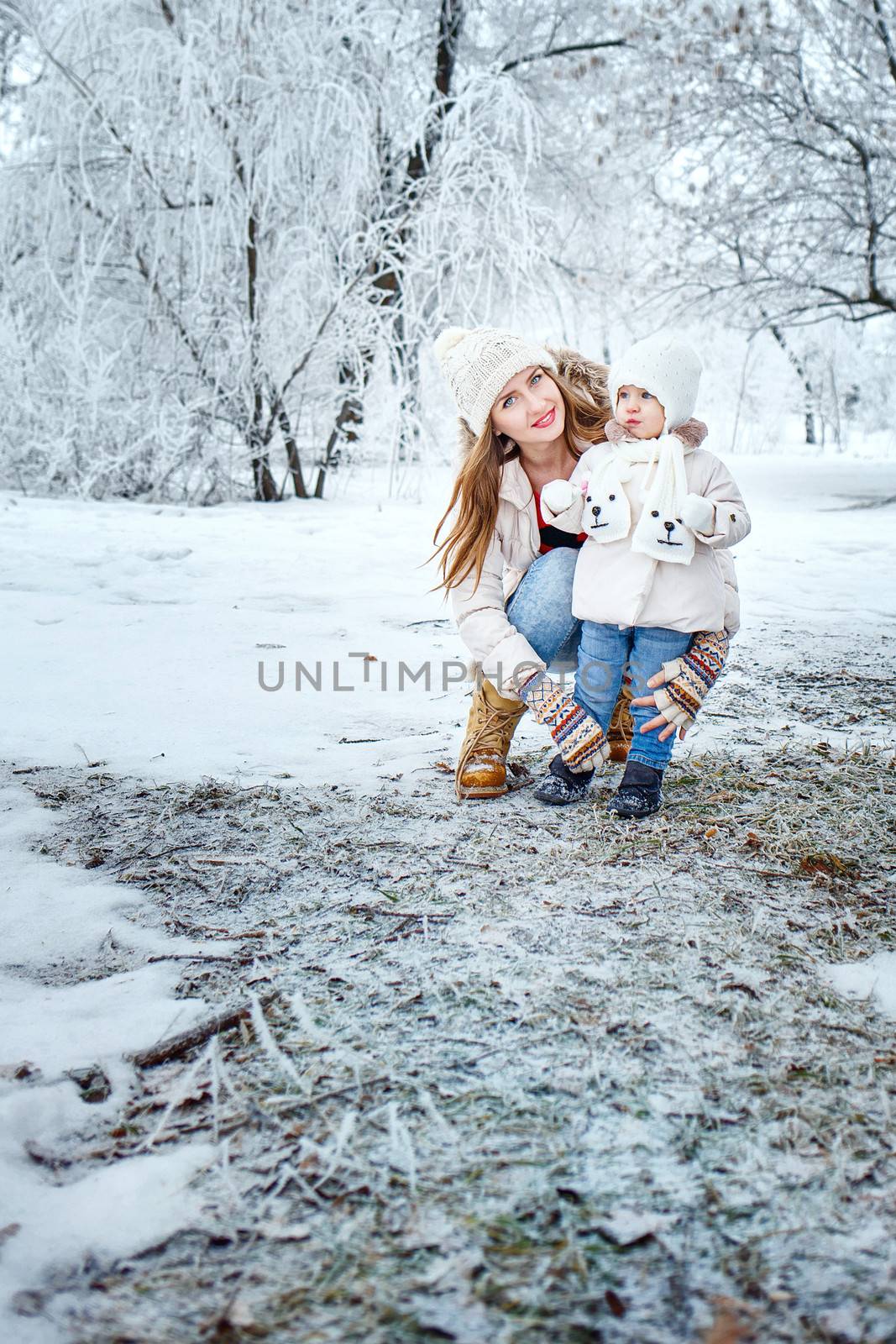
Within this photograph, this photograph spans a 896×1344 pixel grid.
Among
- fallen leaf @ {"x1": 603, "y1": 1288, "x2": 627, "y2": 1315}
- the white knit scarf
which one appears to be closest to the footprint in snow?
the white knit scarf

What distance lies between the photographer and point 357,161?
22.0 feet

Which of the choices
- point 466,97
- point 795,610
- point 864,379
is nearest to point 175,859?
point 795,610

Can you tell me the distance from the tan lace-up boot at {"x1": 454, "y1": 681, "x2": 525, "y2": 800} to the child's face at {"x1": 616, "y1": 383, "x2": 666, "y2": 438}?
68 cm

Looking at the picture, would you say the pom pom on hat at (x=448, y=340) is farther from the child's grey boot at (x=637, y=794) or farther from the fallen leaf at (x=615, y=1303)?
the fallen leaf at (x=615, y=1303)

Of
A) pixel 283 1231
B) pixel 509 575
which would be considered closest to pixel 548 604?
pixel 509 575

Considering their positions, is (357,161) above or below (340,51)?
below

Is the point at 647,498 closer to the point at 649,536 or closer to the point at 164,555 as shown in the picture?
the point at 649,536

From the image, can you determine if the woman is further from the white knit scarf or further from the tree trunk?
the tree trunk

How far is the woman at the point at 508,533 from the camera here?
7.34 feet

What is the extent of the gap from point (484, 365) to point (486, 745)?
0.87 m

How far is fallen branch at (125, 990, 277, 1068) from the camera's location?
50.8 inches

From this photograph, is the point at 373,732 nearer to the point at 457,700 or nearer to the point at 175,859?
the point at 457,700

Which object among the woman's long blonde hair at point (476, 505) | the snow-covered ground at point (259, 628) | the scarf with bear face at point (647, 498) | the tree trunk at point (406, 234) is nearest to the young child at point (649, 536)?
the scarf with bear face at point (647, 498)

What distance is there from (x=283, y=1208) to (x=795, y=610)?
383 centimetres
